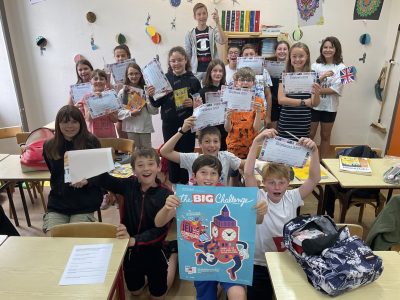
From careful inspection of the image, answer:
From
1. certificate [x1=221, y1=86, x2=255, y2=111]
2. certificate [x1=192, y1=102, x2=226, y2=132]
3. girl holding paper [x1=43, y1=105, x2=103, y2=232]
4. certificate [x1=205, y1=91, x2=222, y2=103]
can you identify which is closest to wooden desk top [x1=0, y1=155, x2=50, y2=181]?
girl holding paper [x1=43, y1=105, x2=103, y2=232]

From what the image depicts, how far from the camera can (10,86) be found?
4758 millimetres

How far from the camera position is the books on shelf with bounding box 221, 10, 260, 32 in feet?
14.8

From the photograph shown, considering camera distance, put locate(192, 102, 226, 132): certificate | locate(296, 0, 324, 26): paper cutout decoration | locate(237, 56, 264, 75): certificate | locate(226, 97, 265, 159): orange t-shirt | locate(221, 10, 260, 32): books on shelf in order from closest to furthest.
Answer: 1. locate(192, 102, 226, 132): certificate
2. locate(226, 97, 265, 159): orange t-shirt
3. locate(237, 56, 264, 75): certificate
4. locate(296, 0, 324, 26): paper cutout decoration
5. locate(221, 10, 260, 32): books on shelf

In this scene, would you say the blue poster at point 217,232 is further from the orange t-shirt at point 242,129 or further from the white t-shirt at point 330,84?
the white t-shirt at point 330,84

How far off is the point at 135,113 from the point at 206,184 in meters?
1.58

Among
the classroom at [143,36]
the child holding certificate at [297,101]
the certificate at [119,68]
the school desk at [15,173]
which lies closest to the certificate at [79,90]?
the certificate at [119,68]

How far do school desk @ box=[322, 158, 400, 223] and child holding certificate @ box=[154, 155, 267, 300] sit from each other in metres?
1.16

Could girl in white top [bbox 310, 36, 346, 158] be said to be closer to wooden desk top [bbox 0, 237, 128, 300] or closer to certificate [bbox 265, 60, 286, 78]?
certificate [bbox 265, 60, 286, 78]

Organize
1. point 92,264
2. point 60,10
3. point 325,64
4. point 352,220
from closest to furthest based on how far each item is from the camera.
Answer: point 92,264 < point 352,220 < point 325,64 < point 60,10

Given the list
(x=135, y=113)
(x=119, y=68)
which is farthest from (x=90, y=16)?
(x=135, y=113)

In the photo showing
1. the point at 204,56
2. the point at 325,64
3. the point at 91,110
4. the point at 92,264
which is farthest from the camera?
the point at 204,56

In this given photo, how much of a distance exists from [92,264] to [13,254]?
426mm

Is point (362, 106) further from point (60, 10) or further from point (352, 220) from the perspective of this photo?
point (60, 10)

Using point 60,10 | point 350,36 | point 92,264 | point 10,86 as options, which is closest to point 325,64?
point 350,36
